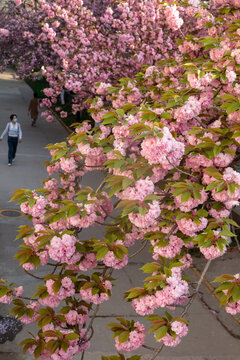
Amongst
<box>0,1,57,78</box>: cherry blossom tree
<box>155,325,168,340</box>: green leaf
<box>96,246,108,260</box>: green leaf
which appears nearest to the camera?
<box>155,325,168,340</box>: green leaf

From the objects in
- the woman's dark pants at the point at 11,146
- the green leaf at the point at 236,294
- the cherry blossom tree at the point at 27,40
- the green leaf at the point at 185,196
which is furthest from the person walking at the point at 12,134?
the green leaf at the point at 236,294

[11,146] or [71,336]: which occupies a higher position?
[71,336]

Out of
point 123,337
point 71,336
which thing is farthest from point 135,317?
point 71,336

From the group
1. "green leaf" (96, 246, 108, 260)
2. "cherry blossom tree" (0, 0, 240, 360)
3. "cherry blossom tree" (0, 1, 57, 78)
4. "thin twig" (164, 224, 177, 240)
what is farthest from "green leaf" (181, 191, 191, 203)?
"cherry blossom tree" (0, 1, 57, 78)

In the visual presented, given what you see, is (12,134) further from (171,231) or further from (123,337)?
(123,337)

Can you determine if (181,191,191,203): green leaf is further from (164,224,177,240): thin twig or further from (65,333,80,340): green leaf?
(65,333,80,340): green leaf

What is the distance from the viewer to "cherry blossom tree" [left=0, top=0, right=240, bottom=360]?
12.9 feet

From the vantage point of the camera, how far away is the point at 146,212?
12.5 ft

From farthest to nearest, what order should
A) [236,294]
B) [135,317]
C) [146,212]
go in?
[135,317]
[146,212]
[236,294]

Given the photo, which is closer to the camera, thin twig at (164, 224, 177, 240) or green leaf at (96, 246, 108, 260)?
green leaf at (96, 246, 108, 260)

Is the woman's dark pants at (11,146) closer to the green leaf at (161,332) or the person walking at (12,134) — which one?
the person walking at (12,134)

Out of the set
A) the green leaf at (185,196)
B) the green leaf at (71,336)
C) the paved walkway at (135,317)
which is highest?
the green leaf at (185,196)

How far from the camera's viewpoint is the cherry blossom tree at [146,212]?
12.9 feet

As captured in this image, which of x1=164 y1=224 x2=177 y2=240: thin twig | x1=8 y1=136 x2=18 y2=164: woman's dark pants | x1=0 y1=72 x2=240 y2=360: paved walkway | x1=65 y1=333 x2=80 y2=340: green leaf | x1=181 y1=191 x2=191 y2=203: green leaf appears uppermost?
x1=181 y1=191 x2=191 y2=203: green leaf
